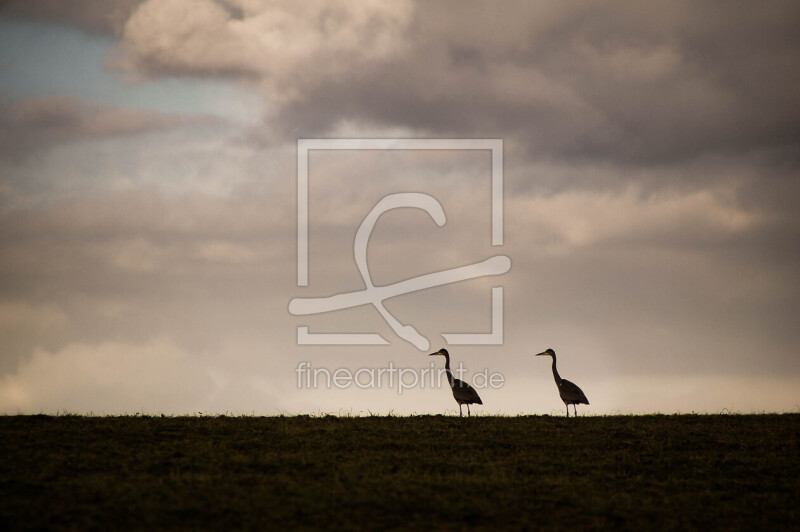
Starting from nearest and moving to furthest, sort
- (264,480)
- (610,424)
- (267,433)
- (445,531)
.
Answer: (445,531) → (264,480) → (267,433) → (610,424)

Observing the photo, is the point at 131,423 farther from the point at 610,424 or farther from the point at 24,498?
the point at 610,424

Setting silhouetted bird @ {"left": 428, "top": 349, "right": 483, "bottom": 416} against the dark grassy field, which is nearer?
the dark grassy field

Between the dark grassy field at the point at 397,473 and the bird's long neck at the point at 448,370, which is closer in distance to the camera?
the dark grassy field at the point at 397,473

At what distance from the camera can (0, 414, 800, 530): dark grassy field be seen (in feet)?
64.0

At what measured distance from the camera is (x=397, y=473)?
22.8 m

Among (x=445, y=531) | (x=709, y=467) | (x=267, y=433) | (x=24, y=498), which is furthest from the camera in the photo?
(x=267, y=433)

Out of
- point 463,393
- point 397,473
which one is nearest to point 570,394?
point 463,393

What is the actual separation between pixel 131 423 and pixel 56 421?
7.85 ft

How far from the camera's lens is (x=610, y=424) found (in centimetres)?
2980

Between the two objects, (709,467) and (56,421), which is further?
(56,421)

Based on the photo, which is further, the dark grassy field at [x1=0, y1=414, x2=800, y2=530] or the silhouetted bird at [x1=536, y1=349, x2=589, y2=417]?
the silhouetted bird at [x1=536, y1=349, x2=589, y2=417]

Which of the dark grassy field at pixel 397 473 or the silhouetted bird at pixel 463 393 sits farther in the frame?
the silhouetted bird at pixel 463 393

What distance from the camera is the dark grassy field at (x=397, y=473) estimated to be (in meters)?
19.5

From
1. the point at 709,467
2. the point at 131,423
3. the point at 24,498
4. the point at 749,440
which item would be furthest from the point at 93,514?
the point at 749,440
